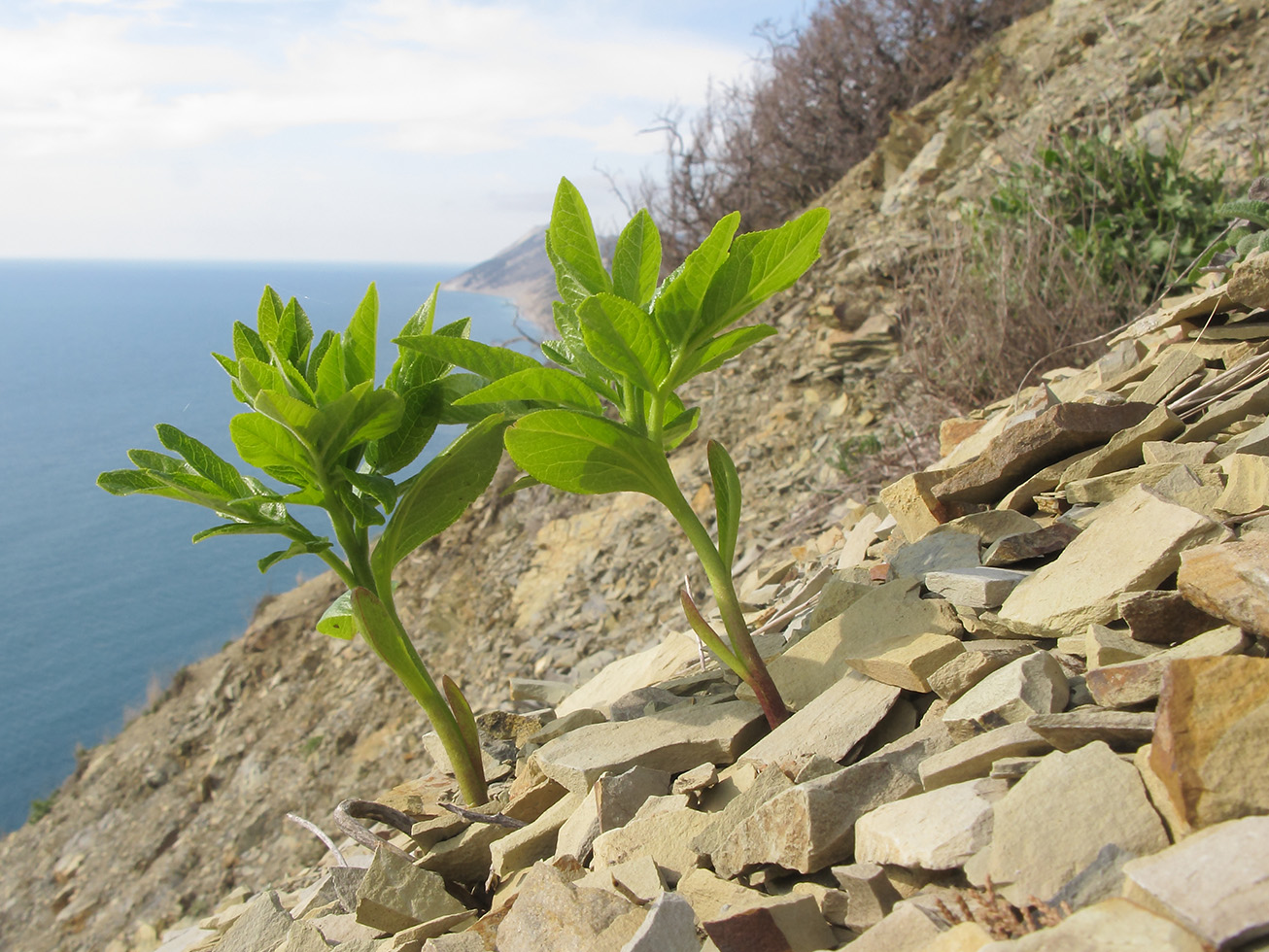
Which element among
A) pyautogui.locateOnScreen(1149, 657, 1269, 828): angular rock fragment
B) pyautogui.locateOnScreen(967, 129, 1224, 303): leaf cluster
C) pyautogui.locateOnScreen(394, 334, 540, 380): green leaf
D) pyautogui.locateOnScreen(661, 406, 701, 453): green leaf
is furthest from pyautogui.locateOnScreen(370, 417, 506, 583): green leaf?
pyautogui.locateOnScreen(967, 129, 1224, 303): leaf cluster

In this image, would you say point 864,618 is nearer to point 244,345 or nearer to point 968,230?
point 244,345

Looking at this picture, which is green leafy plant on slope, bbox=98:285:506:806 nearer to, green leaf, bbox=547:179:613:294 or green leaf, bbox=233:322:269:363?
green leaf, bbox=233:322:269:363

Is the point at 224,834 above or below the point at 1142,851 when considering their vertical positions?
below

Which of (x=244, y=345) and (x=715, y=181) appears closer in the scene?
(x=244, y=345)

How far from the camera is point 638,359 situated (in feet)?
4.90

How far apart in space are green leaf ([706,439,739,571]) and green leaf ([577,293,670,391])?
19 cm

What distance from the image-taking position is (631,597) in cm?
543

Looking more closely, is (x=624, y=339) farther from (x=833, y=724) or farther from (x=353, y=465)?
(x=833, y=724)

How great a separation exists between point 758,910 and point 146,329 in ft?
72.7

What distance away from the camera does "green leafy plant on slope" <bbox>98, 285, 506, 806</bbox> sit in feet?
5.16

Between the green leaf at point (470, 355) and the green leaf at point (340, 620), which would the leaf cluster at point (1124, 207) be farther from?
the green leaf at point (340, 620)

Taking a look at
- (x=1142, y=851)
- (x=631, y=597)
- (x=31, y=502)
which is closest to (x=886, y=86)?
(x=631, y=597)

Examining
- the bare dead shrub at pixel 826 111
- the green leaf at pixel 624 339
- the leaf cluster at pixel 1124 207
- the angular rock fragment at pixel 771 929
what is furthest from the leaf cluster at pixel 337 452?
the bare dead shrub at pixel 826 111

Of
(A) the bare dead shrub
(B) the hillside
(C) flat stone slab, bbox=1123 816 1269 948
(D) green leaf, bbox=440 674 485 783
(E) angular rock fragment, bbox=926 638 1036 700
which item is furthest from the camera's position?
(A) the bare dead shrub
